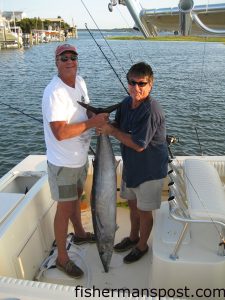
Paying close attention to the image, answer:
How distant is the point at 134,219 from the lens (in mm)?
3174

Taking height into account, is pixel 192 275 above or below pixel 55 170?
below

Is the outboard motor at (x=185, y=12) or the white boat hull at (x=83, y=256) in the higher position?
the outboard motor at (x=185, y=12)

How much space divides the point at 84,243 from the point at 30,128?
8.85m

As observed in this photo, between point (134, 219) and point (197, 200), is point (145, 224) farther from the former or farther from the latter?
point (197, 200)

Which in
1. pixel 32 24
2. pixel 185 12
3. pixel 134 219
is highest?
pixel 32 24

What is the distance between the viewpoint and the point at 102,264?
3.05 metres

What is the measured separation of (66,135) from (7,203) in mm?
900

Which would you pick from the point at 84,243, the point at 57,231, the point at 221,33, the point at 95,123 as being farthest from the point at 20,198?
the point at 221,33

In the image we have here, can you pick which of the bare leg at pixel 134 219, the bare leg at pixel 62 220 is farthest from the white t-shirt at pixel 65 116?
the bare leg at pixel 134 219

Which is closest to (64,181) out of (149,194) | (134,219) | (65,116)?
(65,116)

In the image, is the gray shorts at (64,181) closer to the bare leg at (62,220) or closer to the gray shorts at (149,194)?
the bare leg at (62,220)

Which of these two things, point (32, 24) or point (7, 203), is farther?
point (32, 24)

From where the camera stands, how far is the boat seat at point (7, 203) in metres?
2.80

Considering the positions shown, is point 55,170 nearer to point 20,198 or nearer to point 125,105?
point 20,198
